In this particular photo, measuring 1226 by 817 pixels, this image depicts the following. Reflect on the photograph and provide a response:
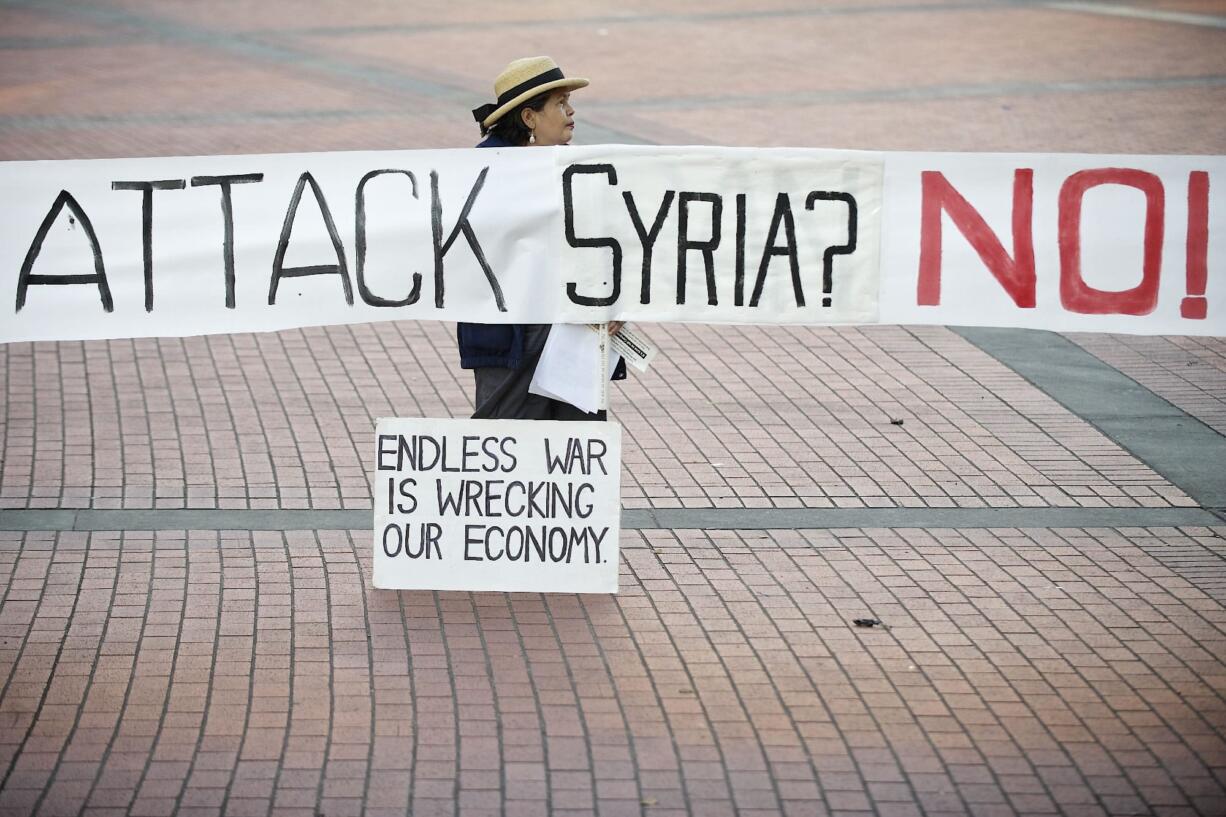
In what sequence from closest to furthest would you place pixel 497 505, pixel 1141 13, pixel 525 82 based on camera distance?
pixel 525 82 → pixel 497 505 → pixel 1141 13

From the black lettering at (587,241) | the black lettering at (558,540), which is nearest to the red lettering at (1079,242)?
the black lettering at (587,241)

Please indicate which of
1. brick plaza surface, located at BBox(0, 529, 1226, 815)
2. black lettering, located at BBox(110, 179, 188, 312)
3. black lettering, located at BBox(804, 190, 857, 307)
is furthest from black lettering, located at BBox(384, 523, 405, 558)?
black lettering, located at BBox(804, 190, 857, 307)

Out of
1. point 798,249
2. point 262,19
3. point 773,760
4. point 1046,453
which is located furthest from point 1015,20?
point 773,760

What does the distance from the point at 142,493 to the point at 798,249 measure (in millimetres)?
2952

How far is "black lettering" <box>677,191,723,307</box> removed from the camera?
18.1 ft

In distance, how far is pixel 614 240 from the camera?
5.52 m

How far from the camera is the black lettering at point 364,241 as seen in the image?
5.51 meters

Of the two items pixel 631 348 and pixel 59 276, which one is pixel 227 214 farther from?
pixel 631 348

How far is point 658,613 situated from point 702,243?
4.23 feet

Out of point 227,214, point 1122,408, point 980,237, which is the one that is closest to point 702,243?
point 980,237

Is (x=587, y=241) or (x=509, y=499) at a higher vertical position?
(x=587, y=241)

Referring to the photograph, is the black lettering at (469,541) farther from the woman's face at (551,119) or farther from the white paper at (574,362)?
the woman's face at (551,119)

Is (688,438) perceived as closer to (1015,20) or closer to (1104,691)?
(1104,691)

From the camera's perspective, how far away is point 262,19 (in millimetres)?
21641
